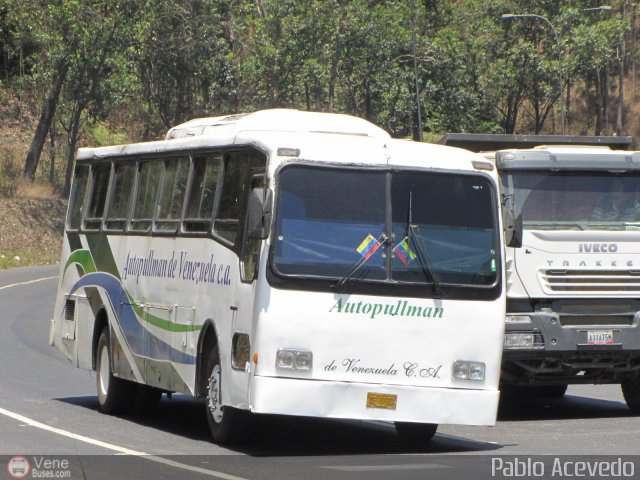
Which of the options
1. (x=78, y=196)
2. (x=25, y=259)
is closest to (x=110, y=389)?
(x=78, y=196)

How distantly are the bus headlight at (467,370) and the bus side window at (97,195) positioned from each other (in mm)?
5943

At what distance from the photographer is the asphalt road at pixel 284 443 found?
34.0 feet

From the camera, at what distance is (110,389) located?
14898mm

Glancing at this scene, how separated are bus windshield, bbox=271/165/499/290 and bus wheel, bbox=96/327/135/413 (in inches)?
173

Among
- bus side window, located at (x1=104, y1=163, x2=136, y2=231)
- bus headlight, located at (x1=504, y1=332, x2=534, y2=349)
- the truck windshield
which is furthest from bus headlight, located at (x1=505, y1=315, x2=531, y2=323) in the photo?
bus side window, located at (x1=104, y1=163, x2=136, y2=231)

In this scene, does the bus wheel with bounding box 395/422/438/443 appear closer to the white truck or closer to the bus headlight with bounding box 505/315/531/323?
the white truck

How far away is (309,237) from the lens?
11320mm

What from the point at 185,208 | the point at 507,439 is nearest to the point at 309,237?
the point at 185,208

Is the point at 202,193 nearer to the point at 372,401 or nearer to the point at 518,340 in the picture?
the point at 372,401

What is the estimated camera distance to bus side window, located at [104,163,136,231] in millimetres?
15188

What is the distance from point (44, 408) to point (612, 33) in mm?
59029

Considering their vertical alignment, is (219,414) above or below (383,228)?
below

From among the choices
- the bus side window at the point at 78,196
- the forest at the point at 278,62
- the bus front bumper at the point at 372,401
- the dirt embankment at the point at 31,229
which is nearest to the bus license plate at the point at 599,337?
the bus front bumper at the point at 372,401

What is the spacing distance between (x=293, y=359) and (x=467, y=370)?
153cm
